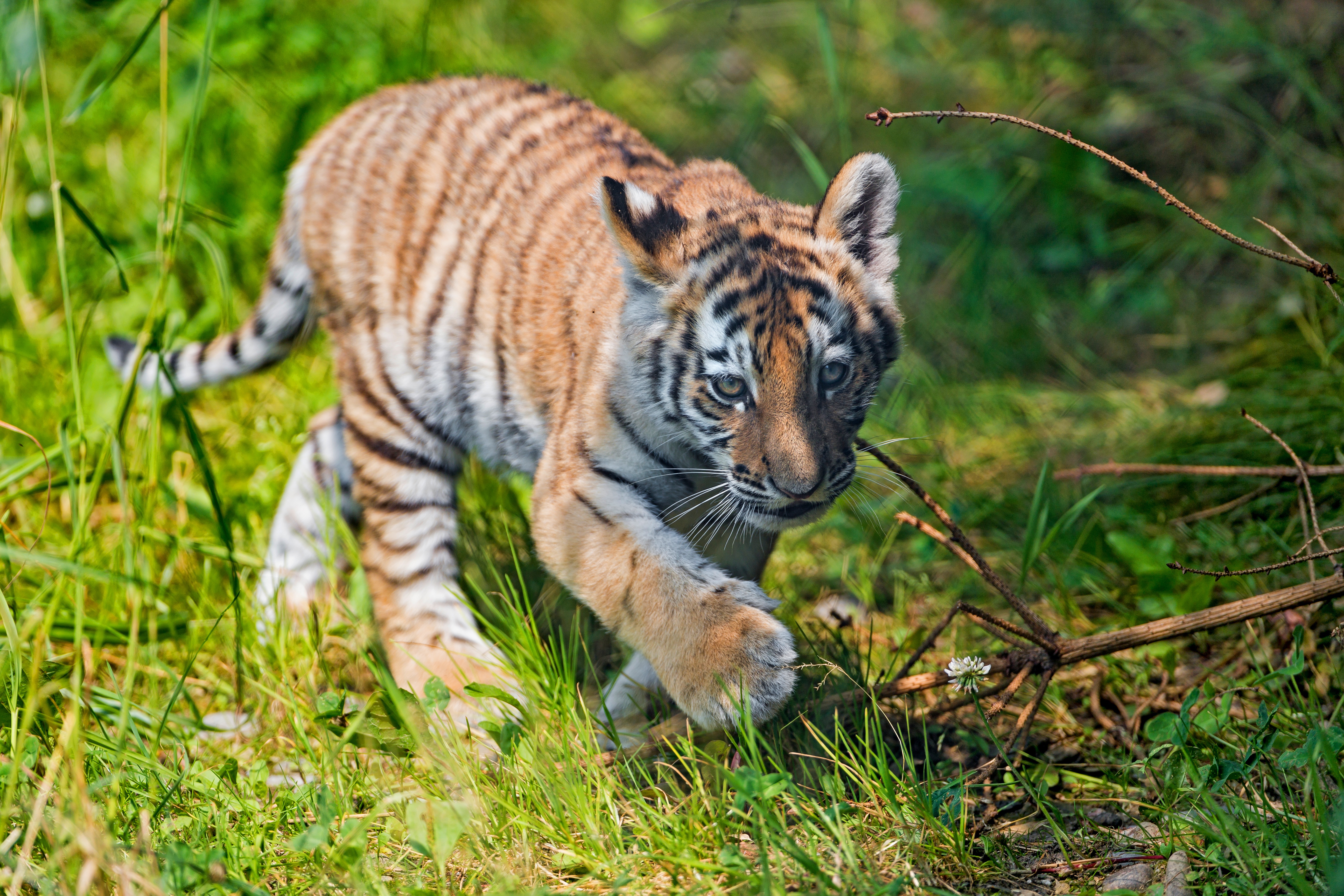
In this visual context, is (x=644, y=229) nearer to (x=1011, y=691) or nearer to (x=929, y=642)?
(x=929, y=642)

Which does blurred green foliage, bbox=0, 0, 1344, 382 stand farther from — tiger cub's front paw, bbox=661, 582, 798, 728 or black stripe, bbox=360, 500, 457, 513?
tiger cub's front paw, bbox=661, 582, 798, 728

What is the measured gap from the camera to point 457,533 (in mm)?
3225

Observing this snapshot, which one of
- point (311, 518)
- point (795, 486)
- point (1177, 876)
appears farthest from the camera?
point (311, 518)

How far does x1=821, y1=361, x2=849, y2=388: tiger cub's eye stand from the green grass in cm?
52

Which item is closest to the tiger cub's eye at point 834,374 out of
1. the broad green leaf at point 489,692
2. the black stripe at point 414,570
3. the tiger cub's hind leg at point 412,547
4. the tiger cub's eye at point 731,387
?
the tiger cub's eye at point 731,387

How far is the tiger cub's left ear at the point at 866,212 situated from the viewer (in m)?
2.46

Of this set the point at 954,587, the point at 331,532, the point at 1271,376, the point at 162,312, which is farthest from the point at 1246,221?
the point at 162,312

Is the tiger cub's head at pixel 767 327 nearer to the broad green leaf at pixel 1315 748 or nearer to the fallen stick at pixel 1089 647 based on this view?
the fallen stick at pixel 1089 647

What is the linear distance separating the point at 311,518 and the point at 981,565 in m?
2.08

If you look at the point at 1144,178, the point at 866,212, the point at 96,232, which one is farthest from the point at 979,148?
the point at 96,232

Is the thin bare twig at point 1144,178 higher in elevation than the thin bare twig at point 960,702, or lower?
higher

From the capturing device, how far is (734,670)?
2.14m

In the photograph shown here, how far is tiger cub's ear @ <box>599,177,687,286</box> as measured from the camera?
2309 mm

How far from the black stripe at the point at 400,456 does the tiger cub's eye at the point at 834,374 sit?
136 cm
